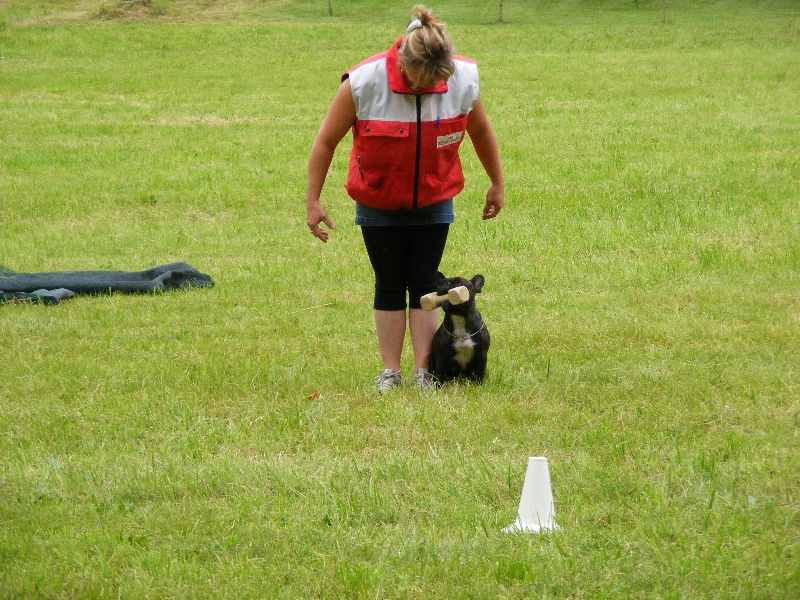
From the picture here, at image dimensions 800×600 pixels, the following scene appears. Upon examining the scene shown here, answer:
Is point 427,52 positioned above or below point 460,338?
above

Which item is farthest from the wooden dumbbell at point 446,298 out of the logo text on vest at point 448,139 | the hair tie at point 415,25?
the hair tie at point 415,25

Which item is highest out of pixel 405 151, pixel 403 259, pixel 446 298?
pixel 405 151

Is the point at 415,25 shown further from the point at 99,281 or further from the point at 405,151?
the point at 99,281

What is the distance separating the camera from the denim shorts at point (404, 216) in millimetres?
5539

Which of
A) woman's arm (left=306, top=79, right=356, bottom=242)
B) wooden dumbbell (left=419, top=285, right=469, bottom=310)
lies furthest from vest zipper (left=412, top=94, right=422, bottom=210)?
wooden dumbbell (left=419, top=285, right=469, bottom=310)

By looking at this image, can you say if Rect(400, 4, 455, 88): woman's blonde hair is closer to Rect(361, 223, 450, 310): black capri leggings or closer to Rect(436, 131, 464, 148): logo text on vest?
Rect(436, 131, 464, 148): logo text on vest

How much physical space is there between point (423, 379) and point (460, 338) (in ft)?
1.23

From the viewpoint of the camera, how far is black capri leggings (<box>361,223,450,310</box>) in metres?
5.63

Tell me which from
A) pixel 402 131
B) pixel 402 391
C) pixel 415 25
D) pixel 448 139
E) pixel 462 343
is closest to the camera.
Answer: pixel 415 25

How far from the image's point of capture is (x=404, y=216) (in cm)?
555

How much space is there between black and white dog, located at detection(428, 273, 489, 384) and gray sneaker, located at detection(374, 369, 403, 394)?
263mm

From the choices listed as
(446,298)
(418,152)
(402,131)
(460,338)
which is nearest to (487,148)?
(418,152)

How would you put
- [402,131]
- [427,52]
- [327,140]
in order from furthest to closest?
[327,140]
[402,131]
[427,52]

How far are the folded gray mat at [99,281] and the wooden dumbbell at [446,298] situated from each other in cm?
348
